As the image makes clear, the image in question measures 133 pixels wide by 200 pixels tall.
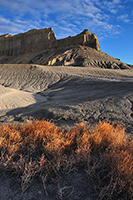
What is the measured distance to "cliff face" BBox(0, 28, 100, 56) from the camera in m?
56.5

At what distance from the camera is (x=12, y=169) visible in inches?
89.1

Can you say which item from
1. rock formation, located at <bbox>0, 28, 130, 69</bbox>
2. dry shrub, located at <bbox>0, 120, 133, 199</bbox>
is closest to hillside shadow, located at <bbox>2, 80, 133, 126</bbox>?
dry shrub, located at <bbox>0, 120, 133, 199</bbox>

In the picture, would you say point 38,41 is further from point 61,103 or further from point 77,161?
point 77,161

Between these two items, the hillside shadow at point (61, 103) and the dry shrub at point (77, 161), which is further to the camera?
the hillside shadow at point (61, 103)

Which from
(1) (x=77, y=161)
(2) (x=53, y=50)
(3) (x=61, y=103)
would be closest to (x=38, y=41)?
(2) (x=53, y=50)

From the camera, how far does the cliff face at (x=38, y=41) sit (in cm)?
5653

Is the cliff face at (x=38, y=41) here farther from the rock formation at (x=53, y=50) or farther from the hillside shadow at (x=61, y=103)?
the hillside shadow at (x=61, y=103)

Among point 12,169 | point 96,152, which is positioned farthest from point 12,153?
point 96,152

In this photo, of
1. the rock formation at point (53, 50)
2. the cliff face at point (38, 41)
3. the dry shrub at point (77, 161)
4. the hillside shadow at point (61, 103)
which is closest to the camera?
the dry shrub at point (77, 161)

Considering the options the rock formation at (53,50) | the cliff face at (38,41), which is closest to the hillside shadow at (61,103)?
the rock formation at (53,50)

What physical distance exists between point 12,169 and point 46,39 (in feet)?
215

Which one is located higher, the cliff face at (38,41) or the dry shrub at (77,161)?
the cliff face at (38,41)

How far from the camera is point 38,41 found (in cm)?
6400

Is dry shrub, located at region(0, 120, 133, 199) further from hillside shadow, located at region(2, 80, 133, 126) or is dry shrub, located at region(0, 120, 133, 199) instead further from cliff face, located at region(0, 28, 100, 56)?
cliff face, located at region(0, 28, 100, 56)
